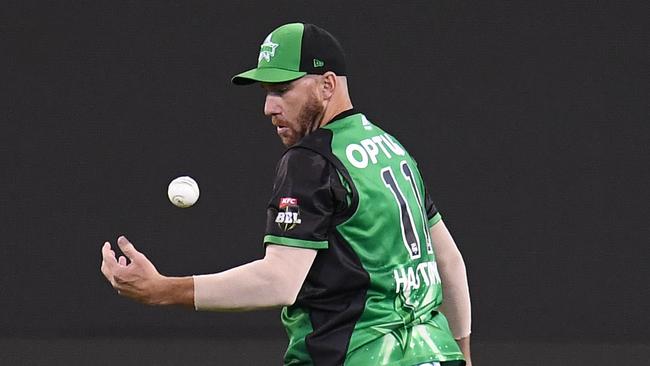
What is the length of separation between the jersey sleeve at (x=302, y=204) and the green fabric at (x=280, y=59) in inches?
9.1

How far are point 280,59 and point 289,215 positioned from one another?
17.7 inches

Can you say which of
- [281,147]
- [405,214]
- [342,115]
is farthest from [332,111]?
[281,147]

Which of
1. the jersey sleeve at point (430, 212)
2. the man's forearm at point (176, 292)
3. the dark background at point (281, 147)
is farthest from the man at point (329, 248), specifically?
the dark background at point (281, 147)

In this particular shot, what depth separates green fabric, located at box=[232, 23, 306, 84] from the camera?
314 centimetres

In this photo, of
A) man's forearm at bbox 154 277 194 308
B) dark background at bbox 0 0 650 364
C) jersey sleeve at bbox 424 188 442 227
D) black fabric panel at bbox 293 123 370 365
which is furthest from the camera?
dark background at bbox 0 0 650 364

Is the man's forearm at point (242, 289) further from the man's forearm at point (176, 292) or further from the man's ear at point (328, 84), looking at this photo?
the man's ear at point (328, 84)

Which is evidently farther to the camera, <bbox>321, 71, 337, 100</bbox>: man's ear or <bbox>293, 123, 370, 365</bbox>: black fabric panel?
<bbox>321, 71, 337, 100</bbox>: man's ear

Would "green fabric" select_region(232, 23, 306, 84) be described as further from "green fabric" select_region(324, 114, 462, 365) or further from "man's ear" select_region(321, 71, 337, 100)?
"green fabric" select_region(324, 114, 462, 365)

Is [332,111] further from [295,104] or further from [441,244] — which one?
[441,244]

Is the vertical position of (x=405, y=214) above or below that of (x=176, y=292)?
above

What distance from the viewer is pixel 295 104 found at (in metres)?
3.18

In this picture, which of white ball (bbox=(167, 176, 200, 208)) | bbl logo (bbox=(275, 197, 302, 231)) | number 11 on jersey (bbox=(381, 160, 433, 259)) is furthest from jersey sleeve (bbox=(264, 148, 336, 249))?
white ball (bbox=(167, 176, 200, 208))

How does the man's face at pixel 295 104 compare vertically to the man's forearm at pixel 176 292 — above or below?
above

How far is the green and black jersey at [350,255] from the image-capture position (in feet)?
9.71
